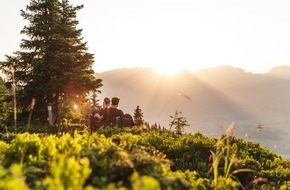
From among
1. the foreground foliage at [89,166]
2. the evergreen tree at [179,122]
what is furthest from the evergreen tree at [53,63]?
the foreground foliage at [89,166]

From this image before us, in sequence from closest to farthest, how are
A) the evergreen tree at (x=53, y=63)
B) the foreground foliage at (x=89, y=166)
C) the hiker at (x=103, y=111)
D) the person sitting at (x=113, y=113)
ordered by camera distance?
the foreground foliage at (x=89, y=166), the person sitting at (x=113, y=113), the hiker at (x=103, y=111), the evergreen tree at (x=53, y=63)

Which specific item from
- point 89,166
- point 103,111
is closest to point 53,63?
point 103,111

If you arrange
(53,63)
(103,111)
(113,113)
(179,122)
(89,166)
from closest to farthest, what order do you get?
(89,166) < (113,113) < (103,111) < (53,63) < (179,122)

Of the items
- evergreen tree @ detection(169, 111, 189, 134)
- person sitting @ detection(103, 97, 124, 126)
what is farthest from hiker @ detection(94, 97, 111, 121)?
evergreen tree @ detection(169, 111, 189, 134)

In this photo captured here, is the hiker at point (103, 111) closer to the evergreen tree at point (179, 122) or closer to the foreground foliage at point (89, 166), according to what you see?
the evergreen tree at point (179, 122)

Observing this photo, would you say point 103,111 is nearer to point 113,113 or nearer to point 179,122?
point 113,113

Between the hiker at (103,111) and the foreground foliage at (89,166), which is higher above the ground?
the hiker at (103,111)

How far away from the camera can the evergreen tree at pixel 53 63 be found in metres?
25.7

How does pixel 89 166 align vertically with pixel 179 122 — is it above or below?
above

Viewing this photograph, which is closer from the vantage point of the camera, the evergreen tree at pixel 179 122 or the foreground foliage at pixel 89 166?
the foreground foliage at pixel 89 166

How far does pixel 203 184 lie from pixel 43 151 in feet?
6.34

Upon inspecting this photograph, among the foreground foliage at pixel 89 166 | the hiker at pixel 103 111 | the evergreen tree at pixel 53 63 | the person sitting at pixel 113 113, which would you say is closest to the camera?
the foreground foliage at pixel 89 166

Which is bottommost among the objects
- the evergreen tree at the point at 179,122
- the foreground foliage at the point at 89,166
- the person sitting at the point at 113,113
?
the evergreen tree at the point at 179,122

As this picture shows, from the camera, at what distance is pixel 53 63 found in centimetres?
2602
